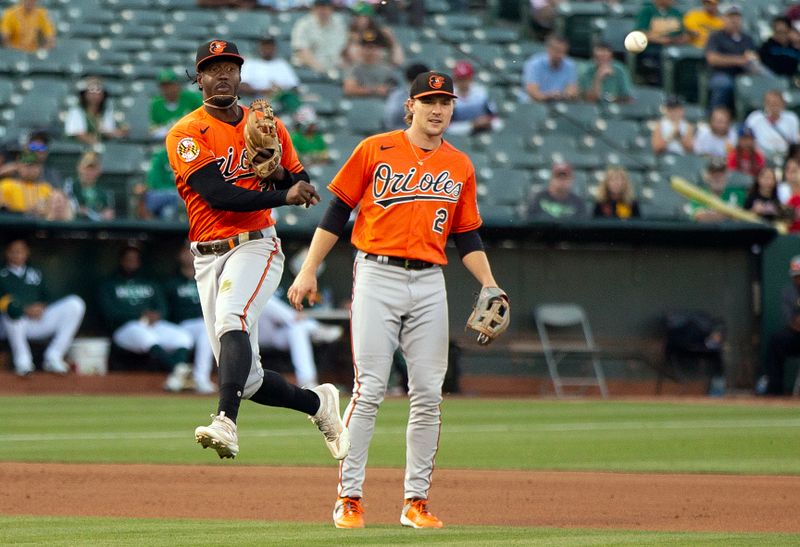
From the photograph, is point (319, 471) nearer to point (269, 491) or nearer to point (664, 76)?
point (269, 491)

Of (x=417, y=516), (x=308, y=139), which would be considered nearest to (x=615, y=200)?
(x=308, y=139)

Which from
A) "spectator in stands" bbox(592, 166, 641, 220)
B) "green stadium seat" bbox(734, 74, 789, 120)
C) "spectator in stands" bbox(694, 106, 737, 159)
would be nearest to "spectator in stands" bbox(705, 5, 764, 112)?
"green stadium seat" bbox(734, 74, 789, 120)

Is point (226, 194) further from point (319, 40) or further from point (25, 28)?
point (25, 28)

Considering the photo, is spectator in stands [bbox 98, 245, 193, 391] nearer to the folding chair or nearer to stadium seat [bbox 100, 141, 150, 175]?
stadium seat [bbox 100, 141, 150, 175]

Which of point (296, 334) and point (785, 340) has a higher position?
point (785, 340)

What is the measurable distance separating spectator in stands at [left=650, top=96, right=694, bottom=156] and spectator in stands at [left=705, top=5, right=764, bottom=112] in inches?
40.5

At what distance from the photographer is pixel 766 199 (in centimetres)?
1591

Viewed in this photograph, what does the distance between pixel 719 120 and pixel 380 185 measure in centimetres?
1240

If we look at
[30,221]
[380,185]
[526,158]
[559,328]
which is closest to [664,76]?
[526,158]

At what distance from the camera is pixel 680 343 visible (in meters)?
15.4

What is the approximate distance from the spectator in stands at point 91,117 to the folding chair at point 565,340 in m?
5.33

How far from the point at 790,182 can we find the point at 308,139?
5406 millimetres

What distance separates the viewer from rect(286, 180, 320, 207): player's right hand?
5.95 m

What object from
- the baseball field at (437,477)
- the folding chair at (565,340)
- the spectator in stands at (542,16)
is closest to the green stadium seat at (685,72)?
the spectator in stands at (542,16)
